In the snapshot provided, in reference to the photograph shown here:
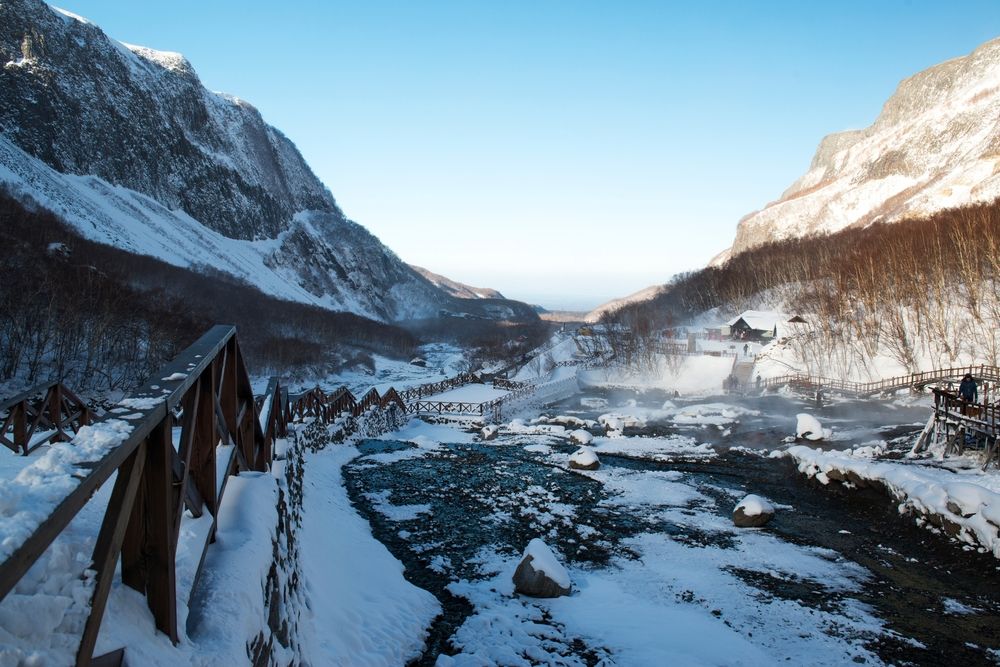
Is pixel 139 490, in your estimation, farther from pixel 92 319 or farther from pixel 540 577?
pixel 92 319

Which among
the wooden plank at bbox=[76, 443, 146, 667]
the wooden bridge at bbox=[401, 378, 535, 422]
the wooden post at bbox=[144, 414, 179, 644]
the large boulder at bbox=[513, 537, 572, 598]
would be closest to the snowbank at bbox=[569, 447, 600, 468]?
the large boulder at bbox=[513, 537, 572, 598]

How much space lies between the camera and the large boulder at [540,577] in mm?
9680

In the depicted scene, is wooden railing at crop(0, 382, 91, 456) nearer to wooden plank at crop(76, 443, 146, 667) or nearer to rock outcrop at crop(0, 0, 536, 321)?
wooden plank at crop(76, 443, 146, 667)

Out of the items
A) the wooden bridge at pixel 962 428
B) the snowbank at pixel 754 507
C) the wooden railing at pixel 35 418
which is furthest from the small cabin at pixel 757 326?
the wooden railing at pixel 35 418

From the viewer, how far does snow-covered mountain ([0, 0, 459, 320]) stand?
80.0 m

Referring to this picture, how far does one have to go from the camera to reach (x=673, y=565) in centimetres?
1127

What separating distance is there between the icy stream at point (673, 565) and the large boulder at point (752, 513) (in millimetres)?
296

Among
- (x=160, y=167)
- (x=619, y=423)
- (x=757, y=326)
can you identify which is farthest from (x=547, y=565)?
(x=160, y=167)

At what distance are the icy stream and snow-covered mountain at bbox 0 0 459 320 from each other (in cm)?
7035

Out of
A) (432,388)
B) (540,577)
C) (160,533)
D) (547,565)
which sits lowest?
(540,577)

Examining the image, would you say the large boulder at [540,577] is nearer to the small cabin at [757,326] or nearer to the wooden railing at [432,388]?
the wooden railing at [432,388]

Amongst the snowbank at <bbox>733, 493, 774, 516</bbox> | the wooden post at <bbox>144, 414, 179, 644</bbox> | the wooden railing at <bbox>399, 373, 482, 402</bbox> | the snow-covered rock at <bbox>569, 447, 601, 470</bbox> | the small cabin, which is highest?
the small cabin

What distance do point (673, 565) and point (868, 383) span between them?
33.1m

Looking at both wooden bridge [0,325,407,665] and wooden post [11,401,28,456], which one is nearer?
wooden bridge [0,325,407,665]
